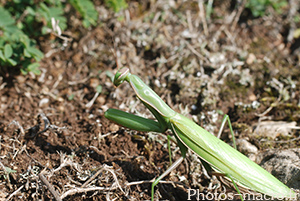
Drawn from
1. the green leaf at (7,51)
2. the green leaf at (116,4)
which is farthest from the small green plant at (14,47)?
the green leaf at (116,4)

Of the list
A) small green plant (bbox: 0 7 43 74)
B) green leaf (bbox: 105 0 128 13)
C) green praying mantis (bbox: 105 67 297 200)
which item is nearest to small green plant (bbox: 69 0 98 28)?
green leaf (bbox: 105 0 128 13)

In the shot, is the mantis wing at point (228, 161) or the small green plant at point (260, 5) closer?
the mantis wing at point (228, 161)

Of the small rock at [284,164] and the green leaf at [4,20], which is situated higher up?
the green leaf at [4,20]

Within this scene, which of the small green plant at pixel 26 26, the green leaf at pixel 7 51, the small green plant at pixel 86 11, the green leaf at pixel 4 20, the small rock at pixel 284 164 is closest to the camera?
the small rock at pixel 284 164

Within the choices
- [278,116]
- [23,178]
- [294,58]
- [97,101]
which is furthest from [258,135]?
[23,178]

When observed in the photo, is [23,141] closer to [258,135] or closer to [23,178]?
[23,178]

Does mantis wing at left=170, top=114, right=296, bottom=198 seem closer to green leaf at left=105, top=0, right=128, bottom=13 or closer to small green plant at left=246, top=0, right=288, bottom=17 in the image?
green leaf at left=105, top=0, right=128, bottom=13

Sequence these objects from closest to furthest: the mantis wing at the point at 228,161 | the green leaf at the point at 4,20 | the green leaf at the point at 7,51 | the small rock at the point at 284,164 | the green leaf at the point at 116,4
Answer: the mantis wing at the point at 228,161
the small rock at the point at 284,164
the green leaf at the point at 7,51
the green leaf at the point at 4,20
the green leaf at the point at 116,4

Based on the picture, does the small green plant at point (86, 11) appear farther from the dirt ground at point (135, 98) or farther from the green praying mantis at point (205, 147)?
the green praying mantis at point (205, 147)

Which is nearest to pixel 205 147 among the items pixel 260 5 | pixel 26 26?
pixel 26 26
